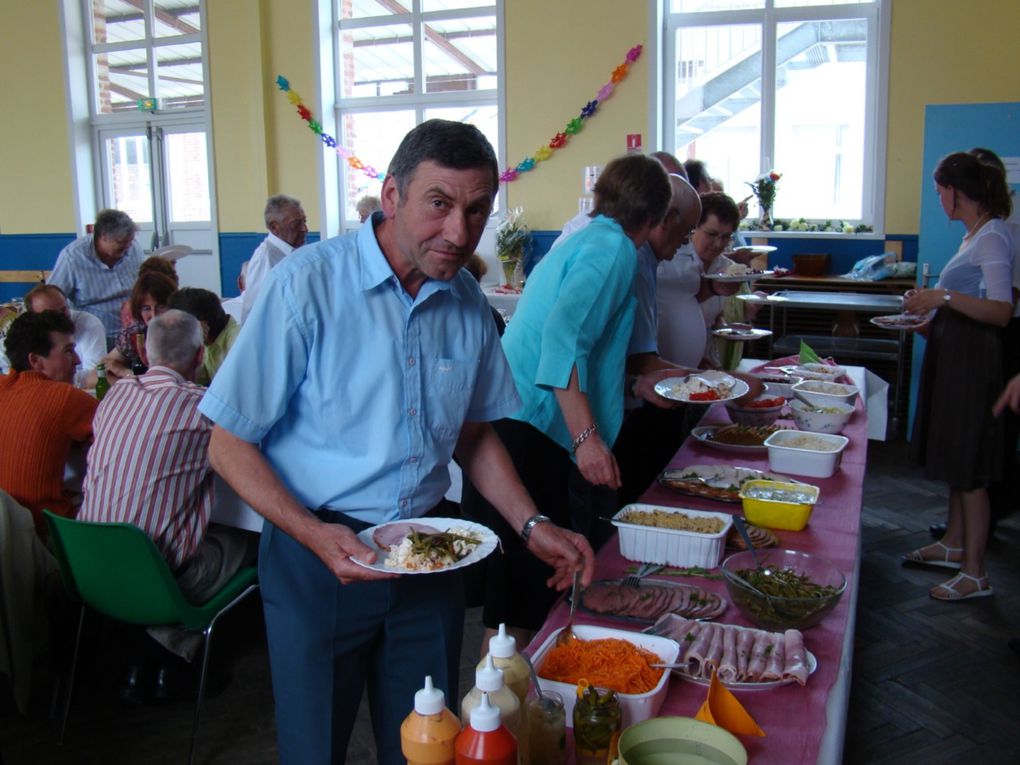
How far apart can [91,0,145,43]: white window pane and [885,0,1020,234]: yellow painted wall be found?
6.87 metres

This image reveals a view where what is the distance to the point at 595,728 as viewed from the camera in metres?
1.11

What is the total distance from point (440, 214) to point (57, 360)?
2.16m

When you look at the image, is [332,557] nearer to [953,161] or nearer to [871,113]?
[953,161]

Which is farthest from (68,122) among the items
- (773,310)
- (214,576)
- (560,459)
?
(560,459)

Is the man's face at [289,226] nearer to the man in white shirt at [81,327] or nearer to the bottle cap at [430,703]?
the man in white shirt at [81,327]

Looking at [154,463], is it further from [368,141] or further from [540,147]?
[368,141]

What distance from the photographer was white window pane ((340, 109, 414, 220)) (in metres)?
8.09

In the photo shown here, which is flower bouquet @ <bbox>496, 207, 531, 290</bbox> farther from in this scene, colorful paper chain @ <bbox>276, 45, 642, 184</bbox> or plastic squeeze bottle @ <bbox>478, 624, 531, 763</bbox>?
plastic squeeze bottle @ <bbox>478, 624, 531, 763</bbox>

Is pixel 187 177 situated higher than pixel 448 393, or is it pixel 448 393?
pixel 187 177

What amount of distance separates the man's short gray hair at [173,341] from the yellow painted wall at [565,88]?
4892 millimetres

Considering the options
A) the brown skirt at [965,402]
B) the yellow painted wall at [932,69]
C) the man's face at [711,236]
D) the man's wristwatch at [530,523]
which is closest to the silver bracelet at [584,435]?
the man's wristwatch at [530,523]

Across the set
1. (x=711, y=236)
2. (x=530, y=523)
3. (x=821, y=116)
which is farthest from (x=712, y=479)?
(x=821, y=116)

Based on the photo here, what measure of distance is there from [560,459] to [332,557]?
1.11m

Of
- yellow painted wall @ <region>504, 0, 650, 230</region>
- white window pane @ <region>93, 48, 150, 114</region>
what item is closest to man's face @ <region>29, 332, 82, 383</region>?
yellow painted wall @ <region>504, 0, 650, 230</region>
